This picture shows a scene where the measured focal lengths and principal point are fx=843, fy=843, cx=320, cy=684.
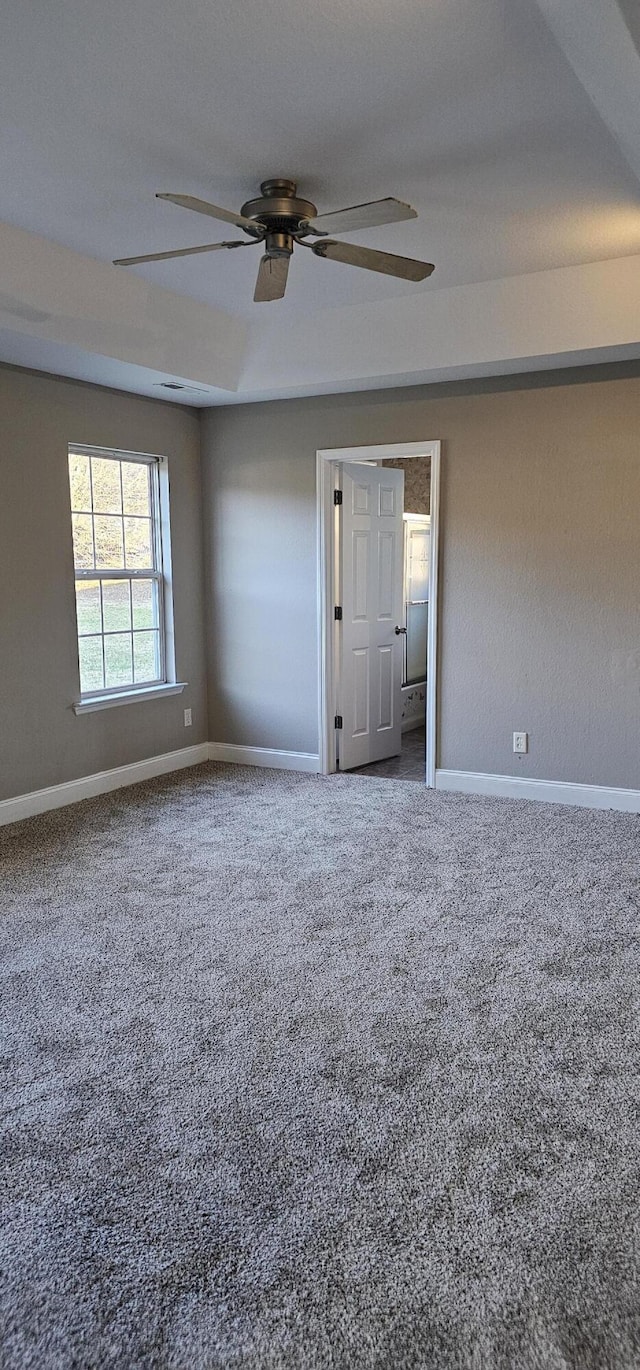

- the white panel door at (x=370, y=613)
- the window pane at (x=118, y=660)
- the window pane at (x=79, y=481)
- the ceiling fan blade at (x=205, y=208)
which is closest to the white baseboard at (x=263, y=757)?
the white panel door at (x=370, y=613)

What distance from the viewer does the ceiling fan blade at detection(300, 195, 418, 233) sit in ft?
8.18

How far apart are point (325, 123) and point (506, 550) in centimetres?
257

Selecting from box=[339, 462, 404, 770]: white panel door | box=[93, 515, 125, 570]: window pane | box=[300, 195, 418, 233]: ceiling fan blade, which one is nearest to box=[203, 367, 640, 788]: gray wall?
box=[339, 462, 404, 770]: white panel door

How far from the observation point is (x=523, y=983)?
9.07 feet

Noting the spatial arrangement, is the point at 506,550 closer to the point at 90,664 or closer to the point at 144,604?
the point at 144,604

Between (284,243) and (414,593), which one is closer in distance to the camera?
(284,243)

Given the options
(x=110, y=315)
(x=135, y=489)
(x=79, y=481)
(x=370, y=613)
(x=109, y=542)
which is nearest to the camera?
(x=110, y=315)

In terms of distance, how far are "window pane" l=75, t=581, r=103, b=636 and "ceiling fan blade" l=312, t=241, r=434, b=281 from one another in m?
2.59

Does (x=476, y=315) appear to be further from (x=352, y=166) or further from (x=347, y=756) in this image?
(x=347, y=756)

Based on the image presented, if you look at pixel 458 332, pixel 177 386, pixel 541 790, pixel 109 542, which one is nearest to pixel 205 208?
pixel 458 332

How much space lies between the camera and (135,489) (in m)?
5.33

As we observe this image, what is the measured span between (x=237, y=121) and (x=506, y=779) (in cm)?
352

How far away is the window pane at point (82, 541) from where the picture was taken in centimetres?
487

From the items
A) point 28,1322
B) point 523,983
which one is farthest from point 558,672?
point 28,1322
